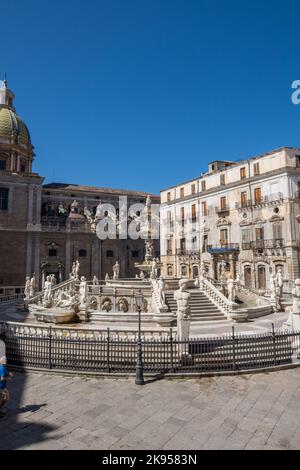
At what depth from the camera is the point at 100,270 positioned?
42.2m

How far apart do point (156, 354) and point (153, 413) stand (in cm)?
294

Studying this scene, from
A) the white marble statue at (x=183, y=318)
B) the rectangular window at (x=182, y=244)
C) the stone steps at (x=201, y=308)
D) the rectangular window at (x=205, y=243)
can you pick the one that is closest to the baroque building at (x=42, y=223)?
the rectangular window at (x=182, y=244)

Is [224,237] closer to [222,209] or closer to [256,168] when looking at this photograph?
[222,209]

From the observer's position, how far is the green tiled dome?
4075 centimetres

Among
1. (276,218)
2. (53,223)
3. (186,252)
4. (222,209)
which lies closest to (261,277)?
(276,218)

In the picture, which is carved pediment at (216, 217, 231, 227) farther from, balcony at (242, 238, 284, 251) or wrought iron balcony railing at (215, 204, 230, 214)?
balcony at (242, 238, 284, 251)

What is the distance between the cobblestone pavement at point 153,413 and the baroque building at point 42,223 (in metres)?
30.7

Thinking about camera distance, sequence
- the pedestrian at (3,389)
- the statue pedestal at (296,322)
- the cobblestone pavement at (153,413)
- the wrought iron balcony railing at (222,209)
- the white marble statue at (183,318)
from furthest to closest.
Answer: the wrought iron balcony railing at (222,209) < the statue pedestal at (296,322) < the white marble statue at (183,318) < the pedestrian at (3,389) < the cobblestone pavement at (153,413)

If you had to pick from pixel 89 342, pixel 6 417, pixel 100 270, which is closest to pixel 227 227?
pixel 100 270

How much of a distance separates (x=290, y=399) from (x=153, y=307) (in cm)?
996

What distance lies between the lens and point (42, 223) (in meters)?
40.1

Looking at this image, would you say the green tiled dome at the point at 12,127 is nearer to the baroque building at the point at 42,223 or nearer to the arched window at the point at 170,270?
the baroque building at the point at 42,223

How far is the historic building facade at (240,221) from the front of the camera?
2919 cm
